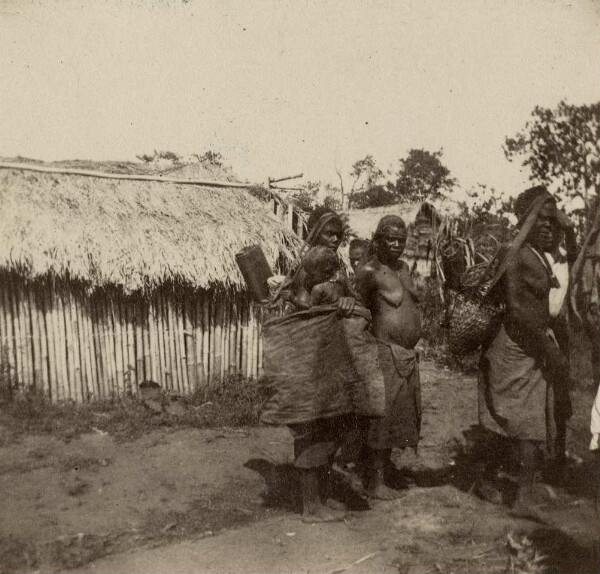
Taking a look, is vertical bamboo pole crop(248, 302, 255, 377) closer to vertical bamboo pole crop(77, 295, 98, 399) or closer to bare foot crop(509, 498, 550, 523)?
vertical bamboo pole crop(77, 295, 98, 399)

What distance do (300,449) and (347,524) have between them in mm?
539

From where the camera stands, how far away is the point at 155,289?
22.7ft

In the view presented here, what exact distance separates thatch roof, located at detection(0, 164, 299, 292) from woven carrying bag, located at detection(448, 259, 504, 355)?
3.64 m

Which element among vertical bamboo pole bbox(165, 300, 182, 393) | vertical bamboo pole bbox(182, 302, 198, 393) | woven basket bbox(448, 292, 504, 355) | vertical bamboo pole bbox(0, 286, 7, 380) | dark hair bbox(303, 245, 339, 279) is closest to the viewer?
dark hair bbox(303, 245, 339, 279)

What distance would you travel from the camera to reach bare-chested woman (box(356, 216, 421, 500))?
396 centimetres

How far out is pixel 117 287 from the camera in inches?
264

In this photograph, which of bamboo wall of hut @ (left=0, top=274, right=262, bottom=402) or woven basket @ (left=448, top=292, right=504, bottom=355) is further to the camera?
bamboo wall of hut @ (left=0, top=274, right=262, bottom=402)

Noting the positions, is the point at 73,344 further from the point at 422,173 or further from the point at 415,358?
the point at 422,173

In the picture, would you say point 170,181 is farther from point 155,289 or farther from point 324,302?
point 324,302

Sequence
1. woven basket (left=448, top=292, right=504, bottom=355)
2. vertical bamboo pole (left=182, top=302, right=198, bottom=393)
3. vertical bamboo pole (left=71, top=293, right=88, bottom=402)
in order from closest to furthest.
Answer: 1. woven basket (left=448, top=292, right=504, bottom=355)
2. vertical bamboo pole (left=71, top=293, right=88, bottom=402)
3. vertical bamboo pole (left=182, top=302, right=198, bottom=393)

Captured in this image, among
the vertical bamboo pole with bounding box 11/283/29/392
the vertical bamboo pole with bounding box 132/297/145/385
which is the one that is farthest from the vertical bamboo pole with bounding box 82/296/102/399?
the vertical bamboo pole with bounding box 11/283/29/392

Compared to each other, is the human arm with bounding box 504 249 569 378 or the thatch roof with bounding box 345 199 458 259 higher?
the thatch roof with bounding box 345 199 458 259

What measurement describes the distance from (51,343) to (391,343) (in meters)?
4.33

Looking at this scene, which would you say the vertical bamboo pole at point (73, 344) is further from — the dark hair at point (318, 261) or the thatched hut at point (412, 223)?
the thatched hut at point (412, 223)
